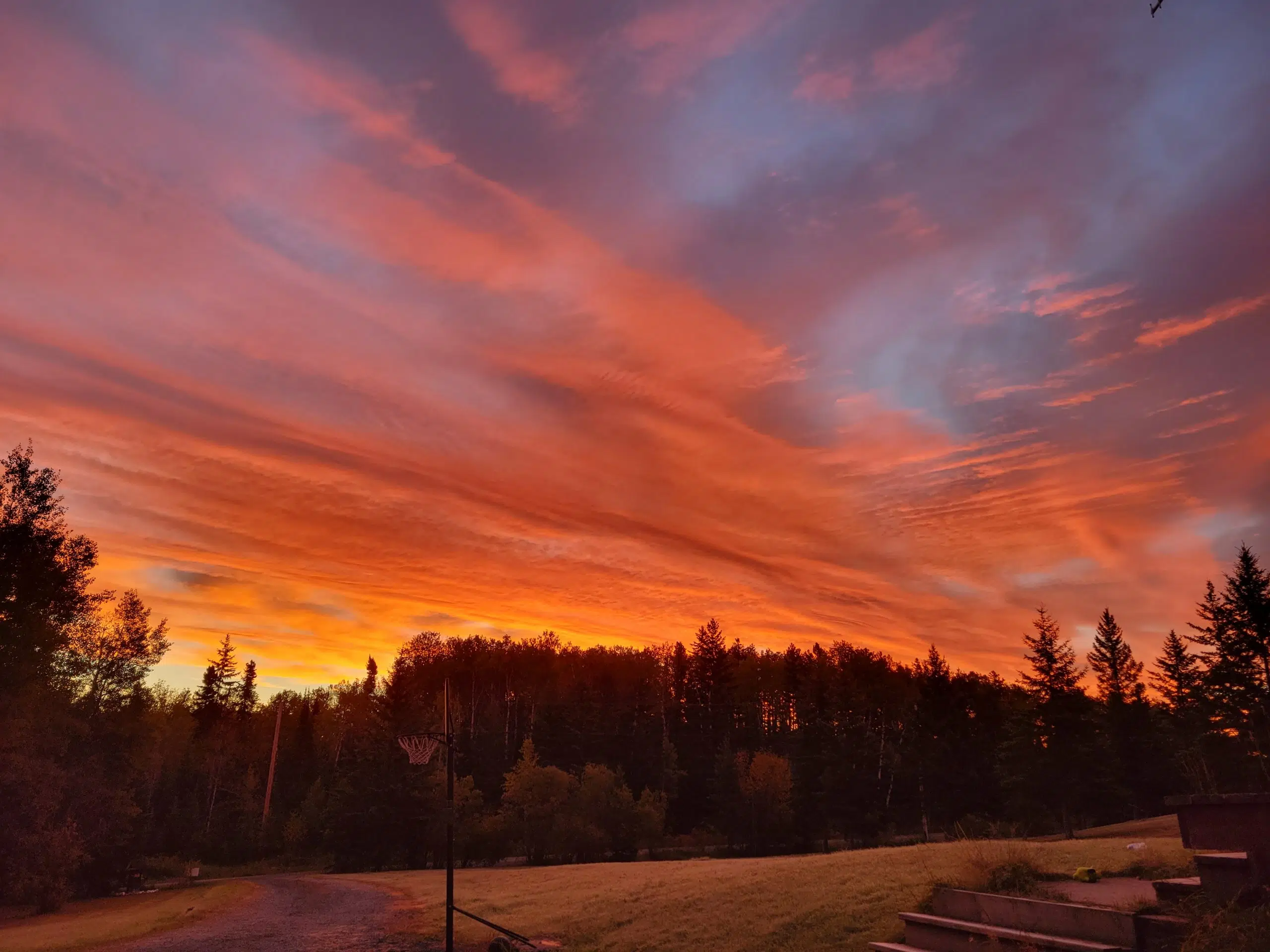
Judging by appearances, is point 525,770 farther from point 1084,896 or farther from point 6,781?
point 1084,896

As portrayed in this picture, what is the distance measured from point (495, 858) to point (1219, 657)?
6103cm

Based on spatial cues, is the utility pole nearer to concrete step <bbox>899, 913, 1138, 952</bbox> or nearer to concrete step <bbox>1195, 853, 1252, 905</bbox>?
concrete step <bbox>899, 913, 1138, 952</bbox>

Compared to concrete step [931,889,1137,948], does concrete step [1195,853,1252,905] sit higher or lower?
higher

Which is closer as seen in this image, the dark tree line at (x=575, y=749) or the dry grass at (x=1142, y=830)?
the dry grass at (x=1142, y=830)

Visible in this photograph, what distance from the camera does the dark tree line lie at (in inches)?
1859

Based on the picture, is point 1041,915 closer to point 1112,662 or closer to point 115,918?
point 115,918

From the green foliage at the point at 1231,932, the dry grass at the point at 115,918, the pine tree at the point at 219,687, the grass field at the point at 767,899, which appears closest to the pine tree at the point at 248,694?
the pine tree at the point at 219,687

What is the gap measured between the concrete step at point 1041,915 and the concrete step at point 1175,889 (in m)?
0.59

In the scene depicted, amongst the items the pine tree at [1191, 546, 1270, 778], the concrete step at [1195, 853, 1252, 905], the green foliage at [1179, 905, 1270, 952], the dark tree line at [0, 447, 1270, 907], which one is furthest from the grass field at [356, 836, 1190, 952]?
the pine tree at [1191, 546, 1270, 778]

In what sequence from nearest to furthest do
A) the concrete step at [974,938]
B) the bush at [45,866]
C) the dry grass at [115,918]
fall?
the concrete step at [974,938] → the dry grass at [115,918] → the bush at [45,866]

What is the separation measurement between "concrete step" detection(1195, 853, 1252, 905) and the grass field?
175 inches

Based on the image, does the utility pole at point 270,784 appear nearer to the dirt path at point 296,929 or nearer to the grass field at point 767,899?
the dirt path at point 296,929

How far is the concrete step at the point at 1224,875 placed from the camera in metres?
8.70

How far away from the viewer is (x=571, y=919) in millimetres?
21016
